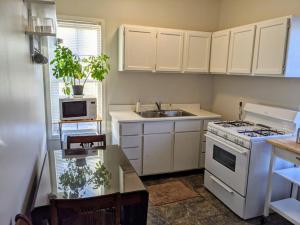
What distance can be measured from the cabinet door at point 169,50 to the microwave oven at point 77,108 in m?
1.13

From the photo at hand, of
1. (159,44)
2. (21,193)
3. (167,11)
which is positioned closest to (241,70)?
(159,44)

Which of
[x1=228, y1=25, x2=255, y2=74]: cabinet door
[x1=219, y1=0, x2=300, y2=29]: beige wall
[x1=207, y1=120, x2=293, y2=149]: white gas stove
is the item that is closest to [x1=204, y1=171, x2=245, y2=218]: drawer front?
[x1=207, y1=120, x2=293, y2=149]: white gas stove

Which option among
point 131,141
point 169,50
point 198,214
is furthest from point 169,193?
point 169,50

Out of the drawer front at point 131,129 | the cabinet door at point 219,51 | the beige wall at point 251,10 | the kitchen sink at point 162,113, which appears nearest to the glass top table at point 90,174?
the drawer front at point 131,129

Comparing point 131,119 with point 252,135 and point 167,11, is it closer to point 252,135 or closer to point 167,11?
point 252,135

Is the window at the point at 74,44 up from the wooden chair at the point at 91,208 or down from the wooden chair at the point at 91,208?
up

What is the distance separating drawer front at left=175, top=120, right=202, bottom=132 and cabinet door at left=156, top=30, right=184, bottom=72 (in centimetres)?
82

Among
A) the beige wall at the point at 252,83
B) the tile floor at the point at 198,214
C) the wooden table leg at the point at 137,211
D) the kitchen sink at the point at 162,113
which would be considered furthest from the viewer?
the kitchen sink at the point at 162,113

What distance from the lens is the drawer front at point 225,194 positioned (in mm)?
2644

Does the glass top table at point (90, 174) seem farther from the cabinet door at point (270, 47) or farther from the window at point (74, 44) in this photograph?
the cabinet door at point (270, 47)

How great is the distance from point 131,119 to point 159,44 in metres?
1.19

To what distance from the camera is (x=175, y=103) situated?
4.16 m

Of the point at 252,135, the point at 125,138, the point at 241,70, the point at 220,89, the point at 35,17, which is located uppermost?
the point at 35,17

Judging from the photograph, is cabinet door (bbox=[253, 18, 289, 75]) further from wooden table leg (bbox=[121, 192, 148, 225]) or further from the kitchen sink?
wooden table leg (bbox=[121, 192, 148, 225])
